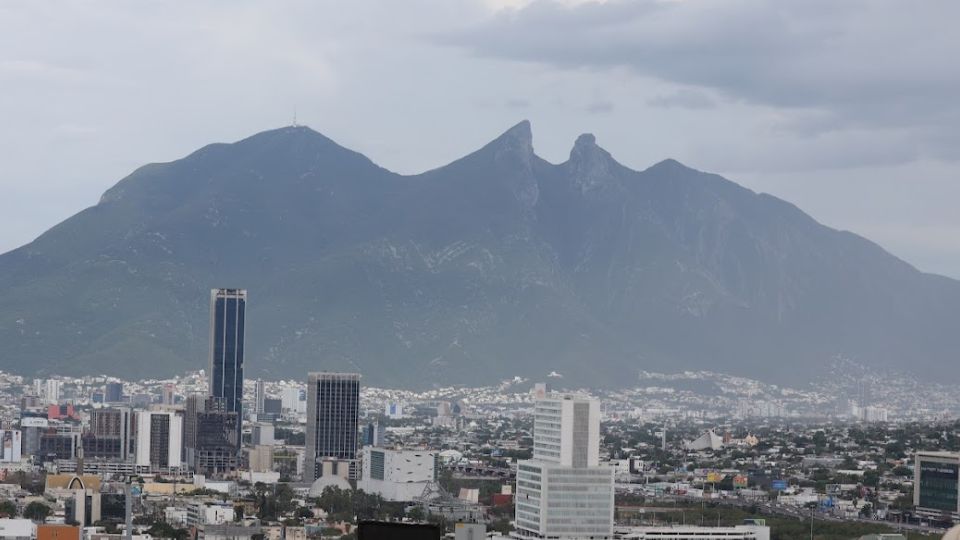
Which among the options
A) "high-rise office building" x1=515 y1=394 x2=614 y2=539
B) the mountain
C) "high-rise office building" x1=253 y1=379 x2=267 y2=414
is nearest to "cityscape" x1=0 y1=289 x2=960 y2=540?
"high-rise office building" x1=515 y1=394 x2=614 y2=539

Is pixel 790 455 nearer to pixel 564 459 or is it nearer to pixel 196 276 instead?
pixel 564 459

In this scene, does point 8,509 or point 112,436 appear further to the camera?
point 112,436

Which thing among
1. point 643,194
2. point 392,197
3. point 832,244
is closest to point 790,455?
point 392,197

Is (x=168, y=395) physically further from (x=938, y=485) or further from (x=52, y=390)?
(x=938, y=485)

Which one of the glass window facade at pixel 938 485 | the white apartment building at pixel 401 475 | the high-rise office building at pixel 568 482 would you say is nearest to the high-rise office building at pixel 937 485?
the glass window facade at pixel 938 485

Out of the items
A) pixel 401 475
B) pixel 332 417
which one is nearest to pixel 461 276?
pixel 332 417

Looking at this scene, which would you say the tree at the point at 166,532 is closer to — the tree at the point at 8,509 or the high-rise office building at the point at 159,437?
the tree at the point at 8,509
